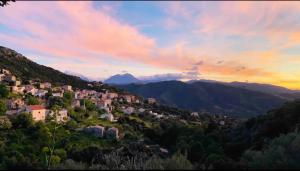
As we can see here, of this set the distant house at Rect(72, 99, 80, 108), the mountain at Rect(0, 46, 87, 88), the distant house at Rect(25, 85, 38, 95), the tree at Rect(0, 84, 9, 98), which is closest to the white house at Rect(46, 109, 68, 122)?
the distant house at Rect(72, 99, 80, 108)

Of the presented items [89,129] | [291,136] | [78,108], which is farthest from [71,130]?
[291,136]

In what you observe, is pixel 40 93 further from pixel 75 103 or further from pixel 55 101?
pixel 75 103

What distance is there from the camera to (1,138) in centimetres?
4812

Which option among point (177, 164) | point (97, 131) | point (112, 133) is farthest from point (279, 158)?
point (97, 131)

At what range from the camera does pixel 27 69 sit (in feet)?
354

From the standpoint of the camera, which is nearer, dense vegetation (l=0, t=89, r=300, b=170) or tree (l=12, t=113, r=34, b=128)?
dense vegetation (l=0, t=89, r=300, b=170)

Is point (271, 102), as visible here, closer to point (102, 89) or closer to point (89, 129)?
point (102, 89)

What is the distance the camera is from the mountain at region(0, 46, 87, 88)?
101 m

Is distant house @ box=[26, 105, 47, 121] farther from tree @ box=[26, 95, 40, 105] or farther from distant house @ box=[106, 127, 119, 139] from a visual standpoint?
distant house @ box=[106, 127, 119, 139]

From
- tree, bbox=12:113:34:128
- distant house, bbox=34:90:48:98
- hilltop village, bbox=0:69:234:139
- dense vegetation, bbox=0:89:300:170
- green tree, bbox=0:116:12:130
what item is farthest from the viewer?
distant house, bbox=34:90:48:98

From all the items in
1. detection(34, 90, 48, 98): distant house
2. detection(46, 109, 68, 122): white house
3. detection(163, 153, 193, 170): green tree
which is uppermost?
detection(163, 153, 193, 170): green tree

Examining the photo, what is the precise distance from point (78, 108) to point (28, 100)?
8802 millimetres

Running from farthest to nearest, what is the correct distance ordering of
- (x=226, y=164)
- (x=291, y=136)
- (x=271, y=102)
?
(x=271, y=102) → (x=291, y=136) → (x=226, y=164)

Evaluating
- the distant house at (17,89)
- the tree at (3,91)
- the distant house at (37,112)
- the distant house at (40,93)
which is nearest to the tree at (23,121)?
the distant house at (37,112)
